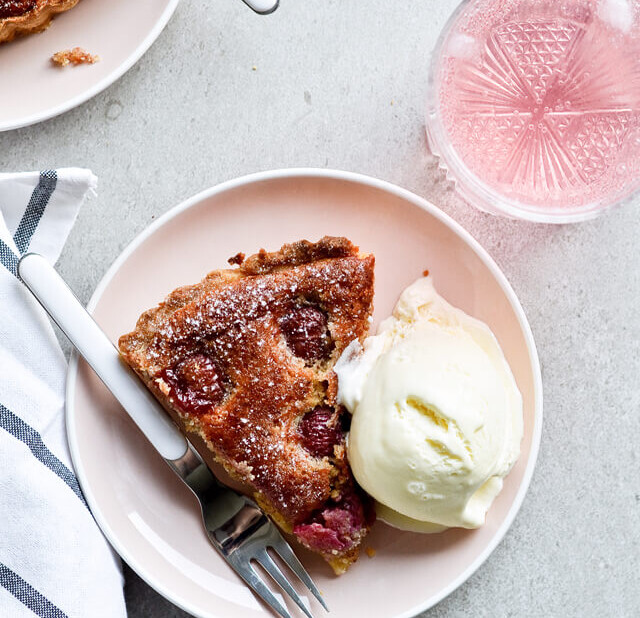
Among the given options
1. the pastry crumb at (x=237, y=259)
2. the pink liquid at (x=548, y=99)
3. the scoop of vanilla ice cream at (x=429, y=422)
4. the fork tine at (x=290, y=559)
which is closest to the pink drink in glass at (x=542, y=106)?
the pink liquid at (x=548, y=99)

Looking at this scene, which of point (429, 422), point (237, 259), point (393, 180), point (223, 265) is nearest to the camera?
point (429, 422)

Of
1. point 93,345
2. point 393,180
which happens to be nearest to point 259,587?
point 93,345

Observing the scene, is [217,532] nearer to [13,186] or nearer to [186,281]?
[186,281]

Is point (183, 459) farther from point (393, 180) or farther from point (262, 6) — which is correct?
point (262, 6)

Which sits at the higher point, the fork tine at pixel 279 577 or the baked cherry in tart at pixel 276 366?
the baked cherry in tart at pixel 276 366

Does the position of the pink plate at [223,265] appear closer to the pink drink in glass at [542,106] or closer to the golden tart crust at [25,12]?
the pink drink in glass at [542,106]

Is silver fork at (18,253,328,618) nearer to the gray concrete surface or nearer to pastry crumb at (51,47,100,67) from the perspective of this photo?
the gray concrete surface
